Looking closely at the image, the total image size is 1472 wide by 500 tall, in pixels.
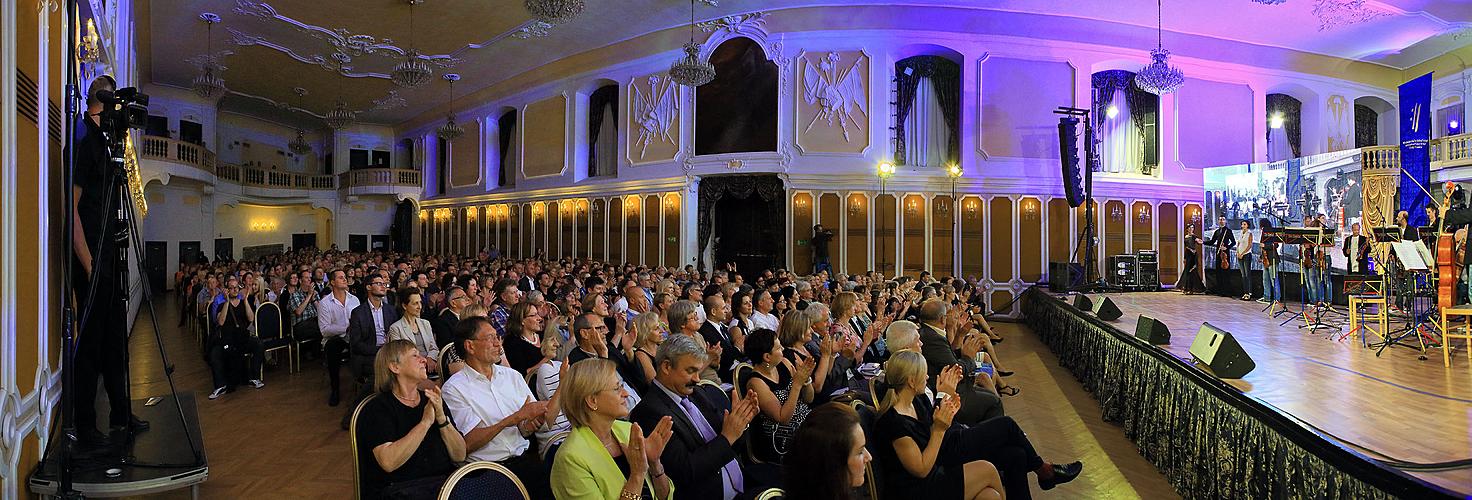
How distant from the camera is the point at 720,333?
4340 mm

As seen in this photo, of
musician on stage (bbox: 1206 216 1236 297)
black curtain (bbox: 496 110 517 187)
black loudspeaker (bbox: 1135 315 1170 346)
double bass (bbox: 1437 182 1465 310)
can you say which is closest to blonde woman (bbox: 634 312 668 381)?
black loudspeaker (bbox: 1135 315 1170 346)

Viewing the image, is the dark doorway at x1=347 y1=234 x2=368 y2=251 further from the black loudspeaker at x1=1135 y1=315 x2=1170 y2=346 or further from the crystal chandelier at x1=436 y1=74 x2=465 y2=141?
the black loudspeaker at x1=1135 y1=315 x2=1170 y2=346

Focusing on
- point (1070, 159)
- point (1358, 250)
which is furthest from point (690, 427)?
point (1070, 159)

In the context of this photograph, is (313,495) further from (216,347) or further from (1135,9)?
(1135,9)

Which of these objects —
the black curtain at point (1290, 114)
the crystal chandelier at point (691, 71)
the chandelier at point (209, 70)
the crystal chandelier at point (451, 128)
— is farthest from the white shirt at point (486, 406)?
the black curtain at point (1290, 114)

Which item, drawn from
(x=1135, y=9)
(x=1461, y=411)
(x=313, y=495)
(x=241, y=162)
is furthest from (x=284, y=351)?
(x=241, y=162)

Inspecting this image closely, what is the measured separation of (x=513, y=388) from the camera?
289 centimetres

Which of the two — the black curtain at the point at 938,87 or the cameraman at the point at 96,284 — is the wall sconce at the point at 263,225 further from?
the cameraman at the point at 96,284

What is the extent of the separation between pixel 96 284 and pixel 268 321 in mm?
3862

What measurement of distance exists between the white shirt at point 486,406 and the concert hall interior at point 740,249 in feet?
0.04

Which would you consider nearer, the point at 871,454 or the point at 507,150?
the point at 871,454

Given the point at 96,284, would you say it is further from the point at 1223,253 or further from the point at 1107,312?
the point at 1223,253

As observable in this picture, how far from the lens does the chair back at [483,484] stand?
70.8 inches

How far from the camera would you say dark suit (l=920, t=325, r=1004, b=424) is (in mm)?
3600
